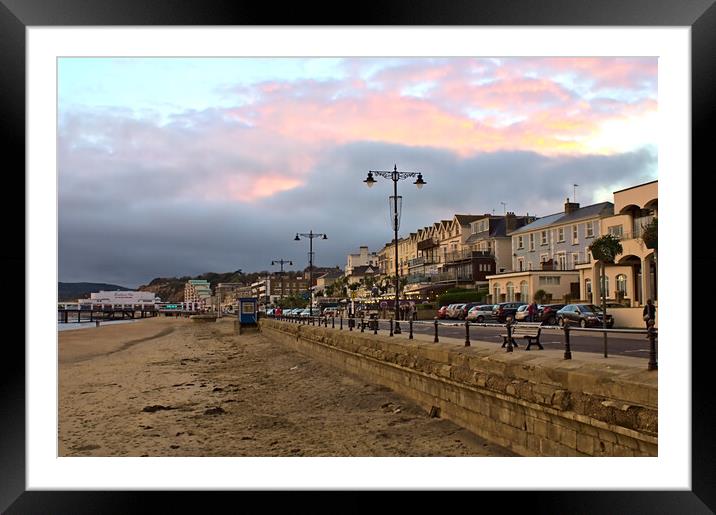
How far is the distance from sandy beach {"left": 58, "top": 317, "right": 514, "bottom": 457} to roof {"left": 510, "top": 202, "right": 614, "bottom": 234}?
20.0 metres

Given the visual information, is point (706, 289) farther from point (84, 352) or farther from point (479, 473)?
point (84, 352)

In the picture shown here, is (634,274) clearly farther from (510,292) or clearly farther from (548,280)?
(510,292)

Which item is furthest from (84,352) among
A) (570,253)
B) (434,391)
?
(434,391)

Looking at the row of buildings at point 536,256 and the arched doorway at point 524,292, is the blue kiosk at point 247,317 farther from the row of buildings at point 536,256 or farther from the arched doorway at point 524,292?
the arched doorway at point 524,292

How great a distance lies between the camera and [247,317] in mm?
63469

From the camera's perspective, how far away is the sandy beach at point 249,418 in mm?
11234

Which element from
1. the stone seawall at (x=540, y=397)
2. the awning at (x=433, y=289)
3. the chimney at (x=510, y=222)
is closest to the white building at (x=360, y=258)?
the awning at (x=433, y=289)

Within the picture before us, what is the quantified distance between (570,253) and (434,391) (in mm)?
28228

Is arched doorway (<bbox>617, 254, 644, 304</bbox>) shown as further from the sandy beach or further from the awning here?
the awning

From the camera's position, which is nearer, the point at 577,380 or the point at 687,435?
the point at 687,435

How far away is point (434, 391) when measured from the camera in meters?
12.0

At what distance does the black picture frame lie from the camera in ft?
18.1

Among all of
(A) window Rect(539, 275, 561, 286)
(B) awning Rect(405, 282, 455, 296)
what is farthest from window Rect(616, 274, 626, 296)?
(B) awning Rect(405, 282, 455, 296)

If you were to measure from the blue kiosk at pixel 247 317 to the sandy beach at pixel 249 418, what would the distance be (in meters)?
36.5
